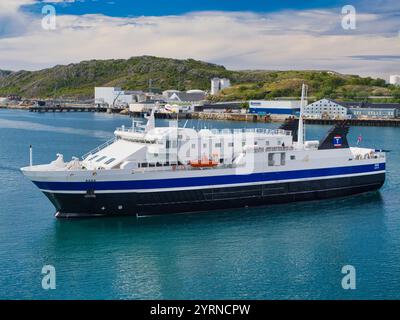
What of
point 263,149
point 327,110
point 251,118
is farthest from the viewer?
point 251,118

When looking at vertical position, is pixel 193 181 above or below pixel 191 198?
above

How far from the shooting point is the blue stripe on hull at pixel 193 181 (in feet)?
70.9

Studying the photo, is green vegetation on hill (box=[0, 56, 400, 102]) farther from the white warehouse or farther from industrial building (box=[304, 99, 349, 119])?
the white warehouse

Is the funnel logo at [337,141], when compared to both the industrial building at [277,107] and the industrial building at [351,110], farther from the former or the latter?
the industrial building at [277,107]

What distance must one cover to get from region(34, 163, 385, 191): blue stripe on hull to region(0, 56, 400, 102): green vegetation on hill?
8126cm

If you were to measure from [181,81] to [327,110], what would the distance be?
75.3m

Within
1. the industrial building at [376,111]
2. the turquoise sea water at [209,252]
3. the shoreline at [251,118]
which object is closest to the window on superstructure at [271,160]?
the turquoise sea water at [209,252]

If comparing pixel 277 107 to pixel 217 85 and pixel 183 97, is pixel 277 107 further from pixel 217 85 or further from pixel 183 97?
Answer: pixel 217 85

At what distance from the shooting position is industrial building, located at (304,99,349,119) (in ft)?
282

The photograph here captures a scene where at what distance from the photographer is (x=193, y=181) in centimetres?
2291

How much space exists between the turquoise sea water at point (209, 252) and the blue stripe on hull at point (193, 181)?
4.29ft

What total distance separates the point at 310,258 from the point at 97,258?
22.7 ft

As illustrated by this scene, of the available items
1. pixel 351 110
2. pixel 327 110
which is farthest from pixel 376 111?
pixel 327 110
